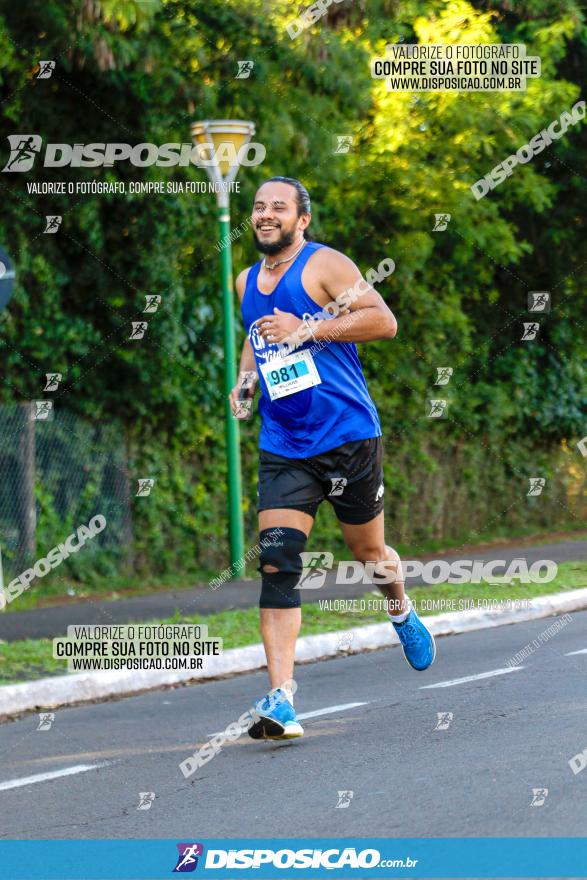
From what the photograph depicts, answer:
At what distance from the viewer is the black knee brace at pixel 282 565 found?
668 cm

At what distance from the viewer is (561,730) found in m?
6.50

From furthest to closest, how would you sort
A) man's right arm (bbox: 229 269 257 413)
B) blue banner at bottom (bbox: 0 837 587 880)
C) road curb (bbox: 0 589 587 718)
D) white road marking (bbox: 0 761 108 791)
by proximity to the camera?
road curb (bbox: 0 589 587 718), man's right arm (bbox: 229 269 257 413), white road marking (bbox: 0 761 108 791), blue banner at bottom (bbox: 0 837 587 880)

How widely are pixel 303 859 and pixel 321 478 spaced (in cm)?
239

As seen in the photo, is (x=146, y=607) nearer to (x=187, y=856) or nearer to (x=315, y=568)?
(x=315, y=568)

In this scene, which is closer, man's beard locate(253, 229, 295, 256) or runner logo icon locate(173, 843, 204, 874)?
runner logo icon locate(173, 843, 204, 874)

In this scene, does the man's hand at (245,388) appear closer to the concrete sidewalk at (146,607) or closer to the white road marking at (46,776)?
the white road marking at (46,776)

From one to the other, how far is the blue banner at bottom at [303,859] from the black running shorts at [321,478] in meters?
2.05

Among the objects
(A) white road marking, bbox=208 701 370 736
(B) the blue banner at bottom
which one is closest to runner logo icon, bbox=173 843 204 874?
(B) the blue banner at bottom

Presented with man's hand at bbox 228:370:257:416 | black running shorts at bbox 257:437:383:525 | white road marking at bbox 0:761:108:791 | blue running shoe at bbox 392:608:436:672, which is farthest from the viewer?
blue running shoe at bbox 392:608:436:672

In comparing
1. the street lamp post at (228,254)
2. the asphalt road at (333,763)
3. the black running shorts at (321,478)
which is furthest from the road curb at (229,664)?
the street lamp post at (228,254)

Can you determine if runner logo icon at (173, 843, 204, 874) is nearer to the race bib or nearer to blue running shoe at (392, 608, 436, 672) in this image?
the race bib

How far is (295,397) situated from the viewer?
6.69m

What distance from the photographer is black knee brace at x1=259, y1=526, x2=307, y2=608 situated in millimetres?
6680

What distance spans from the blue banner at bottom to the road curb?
3505 millimetres
